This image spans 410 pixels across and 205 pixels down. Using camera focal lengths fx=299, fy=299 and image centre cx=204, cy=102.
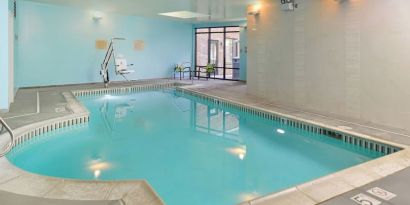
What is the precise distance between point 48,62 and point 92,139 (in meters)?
5.60

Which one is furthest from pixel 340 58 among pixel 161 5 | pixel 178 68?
pixel 178 68

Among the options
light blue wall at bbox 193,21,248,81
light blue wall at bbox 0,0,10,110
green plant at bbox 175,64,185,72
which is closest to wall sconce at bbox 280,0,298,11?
light blue wall at bbox 193,21,248,81

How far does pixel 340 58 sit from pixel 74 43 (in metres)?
7.86

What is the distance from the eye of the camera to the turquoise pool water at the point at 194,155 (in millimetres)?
3076

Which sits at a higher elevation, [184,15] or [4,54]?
[184,15]

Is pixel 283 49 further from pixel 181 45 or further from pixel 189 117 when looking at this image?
pixel 181 45

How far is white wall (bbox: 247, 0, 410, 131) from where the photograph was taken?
4551 mm

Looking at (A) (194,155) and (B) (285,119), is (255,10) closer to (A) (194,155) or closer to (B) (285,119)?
(B) (285,119)

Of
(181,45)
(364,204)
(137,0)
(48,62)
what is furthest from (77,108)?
(181,45)

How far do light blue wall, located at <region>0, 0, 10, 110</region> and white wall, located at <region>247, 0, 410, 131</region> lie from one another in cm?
534

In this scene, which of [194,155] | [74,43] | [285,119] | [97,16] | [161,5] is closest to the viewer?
[194,155]

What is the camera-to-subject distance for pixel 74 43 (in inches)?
375

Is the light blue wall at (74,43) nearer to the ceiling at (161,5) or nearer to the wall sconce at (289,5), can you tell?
the ceiling at (161,5)

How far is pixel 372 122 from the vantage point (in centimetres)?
493
